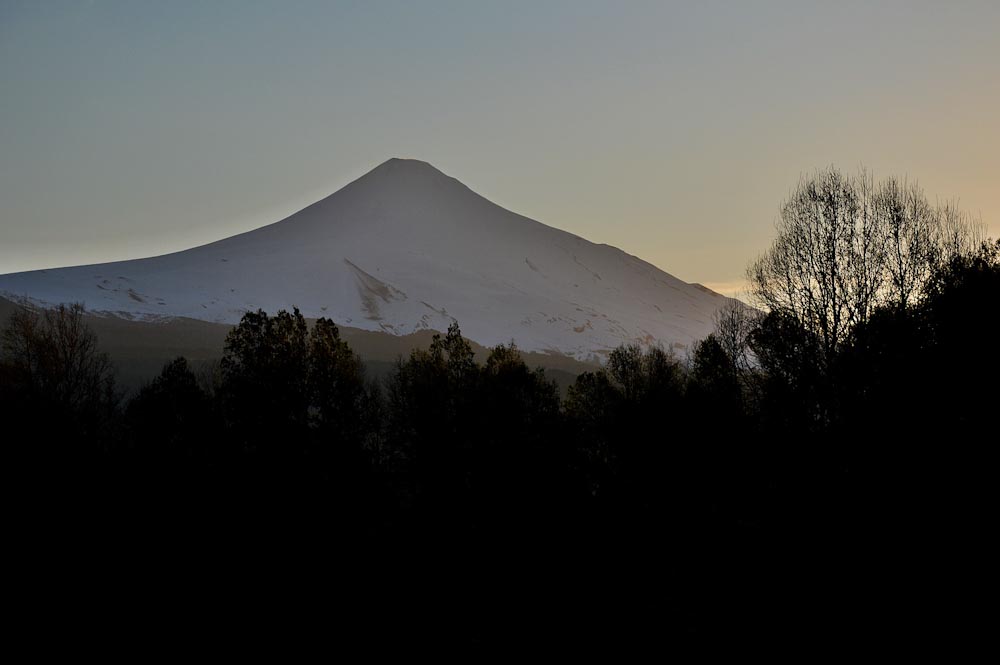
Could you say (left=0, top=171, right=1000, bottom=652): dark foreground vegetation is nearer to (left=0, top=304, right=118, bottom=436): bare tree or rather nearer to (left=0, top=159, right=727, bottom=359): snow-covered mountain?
(left=0, top=304, right=118, bottom=436): bare tree

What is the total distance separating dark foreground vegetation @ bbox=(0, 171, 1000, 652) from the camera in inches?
776

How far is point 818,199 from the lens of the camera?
2669 cm

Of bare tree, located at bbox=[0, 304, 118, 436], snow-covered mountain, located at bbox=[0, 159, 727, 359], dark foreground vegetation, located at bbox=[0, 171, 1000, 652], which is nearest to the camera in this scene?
dark foreground vegetation, located at bbox=[0, 171, 1000, 652]

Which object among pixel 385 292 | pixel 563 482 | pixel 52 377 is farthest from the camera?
pixel 385 292

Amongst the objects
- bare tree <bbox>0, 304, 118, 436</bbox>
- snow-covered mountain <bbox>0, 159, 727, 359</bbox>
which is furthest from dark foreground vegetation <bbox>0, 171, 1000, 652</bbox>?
snow-covered mountain <bbox>0, 159, 727, 359</bbox>

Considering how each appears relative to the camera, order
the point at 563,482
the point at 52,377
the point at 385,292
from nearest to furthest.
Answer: the point at 563,482, the point at 52,377, the point at 385,292

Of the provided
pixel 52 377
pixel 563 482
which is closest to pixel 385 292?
pixel 52 377

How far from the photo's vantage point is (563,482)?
34125mm

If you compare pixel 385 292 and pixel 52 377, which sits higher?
pixel 385 292

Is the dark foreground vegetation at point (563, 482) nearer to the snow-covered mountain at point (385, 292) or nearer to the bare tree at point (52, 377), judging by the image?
the bare tree at point (52, 377)

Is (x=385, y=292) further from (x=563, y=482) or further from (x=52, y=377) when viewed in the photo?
(x=563, y=482)

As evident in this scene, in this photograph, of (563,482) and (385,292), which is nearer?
(563,482)

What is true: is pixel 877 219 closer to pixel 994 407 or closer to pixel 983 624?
pixel 994 407

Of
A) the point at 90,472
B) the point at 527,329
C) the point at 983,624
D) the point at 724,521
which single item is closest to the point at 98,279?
the point at 527,329
